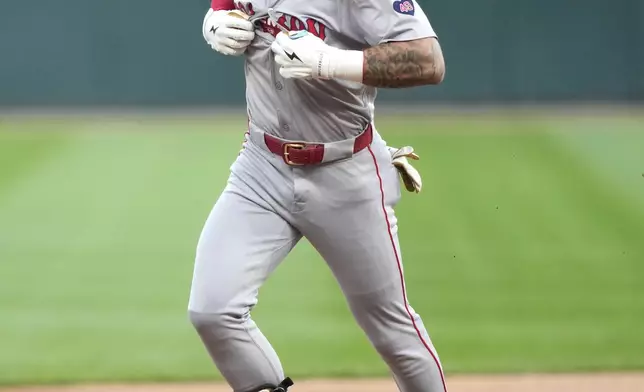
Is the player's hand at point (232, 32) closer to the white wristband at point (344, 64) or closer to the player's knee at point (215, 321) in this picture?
the white wristband at point (344, 64)

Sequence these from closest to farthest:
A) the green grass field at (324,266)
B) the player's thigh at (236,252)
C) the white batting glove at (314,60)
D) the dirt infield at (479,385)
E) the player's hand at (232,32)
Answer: the white batting glove at (314,60) → the player's thigh at (236,252) → the player's hand at (232,32) → the dirt infield at (479,385) → the green grass field at (324,266)

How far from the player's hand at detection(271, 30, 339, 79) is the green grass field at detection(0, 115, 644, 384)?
2187 mm

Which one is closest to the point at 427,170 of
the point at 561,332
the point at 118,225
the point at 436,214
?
the point at 436,214

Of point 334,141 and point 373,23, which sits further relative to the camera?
point 334,141

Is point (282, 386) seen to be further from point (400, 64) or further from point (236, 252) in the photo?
point (400, 64)

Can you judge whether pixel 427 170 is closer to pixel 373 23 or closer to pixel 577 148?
pixel 577 148

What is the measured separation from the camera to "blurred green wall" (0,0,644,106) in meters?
15.0

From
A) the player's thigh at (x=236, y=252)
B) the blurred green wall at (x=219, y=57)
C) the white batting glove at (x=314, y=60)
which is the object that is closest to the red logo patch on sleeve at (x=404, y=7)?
the white batting glove at (x=314, y=60)

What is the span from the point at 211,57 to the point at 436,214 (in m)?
7.22

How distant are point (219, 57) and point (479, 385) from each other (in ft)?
35.2

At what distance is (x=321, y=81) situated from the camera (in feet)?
11.9

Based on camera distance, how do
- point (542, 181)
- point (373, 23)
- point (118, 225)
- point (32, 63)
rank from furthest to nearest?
point (32, 63) < point (542, 181) < point (118, 225) < point (373, 23)

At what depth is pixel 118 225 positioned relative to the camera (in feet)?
28.1

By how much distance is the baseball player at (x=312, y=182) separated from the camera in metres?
3.46
